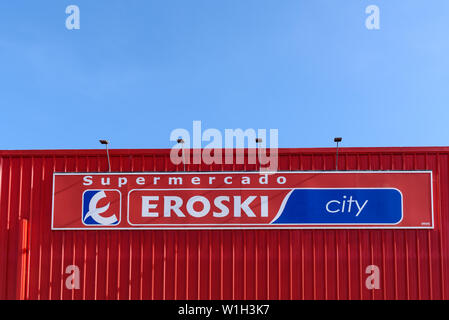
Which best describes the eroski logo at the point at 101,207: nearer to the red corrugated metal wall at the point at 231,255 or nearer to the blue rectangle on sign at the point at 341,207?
the red corrugated metal wall at the point at 231,255

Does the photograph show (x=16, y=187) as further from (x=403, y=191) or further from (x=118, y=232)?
(x=403, y=191)

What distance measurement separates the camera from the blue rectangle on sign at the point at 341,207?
39.6ft

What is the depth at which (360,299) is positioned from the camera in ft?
38.6

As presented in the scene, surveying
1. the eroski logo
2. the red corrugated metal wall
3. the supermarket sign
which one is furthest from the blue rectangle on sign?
the eroski logo

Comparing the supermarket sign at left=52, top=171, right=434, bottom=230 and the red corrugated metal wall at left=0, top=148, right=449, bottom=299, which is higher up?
the supermarket sign at left=52, top=171, right=434, bottom=230

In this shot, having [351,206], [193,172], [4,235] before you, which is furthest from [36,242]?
[351,206]

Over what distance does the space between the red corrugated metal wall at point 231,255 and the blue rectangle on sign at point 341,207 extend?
27cm

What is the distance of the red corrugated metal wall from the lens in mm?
11844

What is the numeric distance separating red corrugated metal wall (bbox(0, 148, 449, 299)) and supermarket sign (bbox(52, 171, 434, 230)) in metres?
0.19

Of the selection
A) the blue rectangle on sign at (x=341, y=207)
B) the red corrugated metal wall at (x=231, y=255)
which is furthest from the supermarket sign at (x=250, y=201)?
the red corrugated metal wall at (x=231, y=255)

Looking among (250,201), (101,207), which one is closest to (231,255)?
(250,201)

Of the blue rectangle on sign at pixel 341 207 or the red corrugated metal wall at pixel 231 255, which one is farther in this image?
the blue rectangle on sign at pixel 341 207

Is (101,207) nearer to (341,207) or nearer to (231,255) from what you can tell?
(231,255)

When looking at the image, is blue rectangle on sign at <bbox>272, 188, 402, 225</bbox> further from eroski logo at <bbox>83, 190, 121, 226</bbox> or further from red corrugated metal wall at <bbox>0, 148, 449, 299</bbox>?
eroski logo at <bbox>83, 190, 121, 226</bbox>
